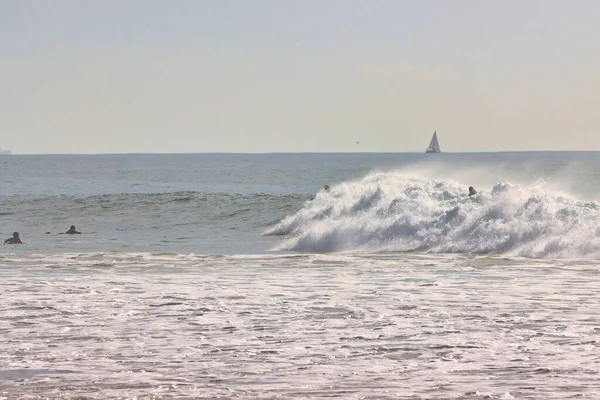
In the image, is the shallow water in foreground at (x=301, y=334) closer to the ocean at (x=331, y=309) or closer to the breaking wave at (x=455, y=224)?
the ocean at (x=331, y=309)

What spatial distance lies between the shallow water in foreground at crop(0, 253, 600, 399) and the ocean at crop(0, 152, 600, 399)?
35mm

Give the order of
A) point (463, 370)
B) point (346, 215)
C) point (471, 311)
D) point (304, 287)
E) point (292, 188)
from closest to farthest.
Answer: point (463, 370) → point (471, 311) → point (304, 287) → point (346, 215) → point (292, 188)

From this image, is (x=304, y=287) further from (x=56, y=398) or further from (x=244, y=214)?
(x=244, y=214)

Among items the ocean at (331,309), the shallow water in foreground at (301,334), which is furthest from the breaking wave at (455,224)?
the shallow water in foreground at (301,334)

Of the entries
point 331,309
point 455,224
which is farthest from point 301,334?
point 455,224

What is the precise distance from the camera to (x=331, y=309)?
1364cm

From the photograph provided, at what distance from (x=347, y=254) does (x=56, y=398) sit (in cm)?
1635

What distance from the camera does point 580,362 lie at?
9961mm

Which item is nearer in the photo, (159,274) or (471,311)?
(471,311)

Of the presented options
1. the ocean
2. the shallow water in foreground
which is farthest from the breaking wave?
the shallow water in foreground

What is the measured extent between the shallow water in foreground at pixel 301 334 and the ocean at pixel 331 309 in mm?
35

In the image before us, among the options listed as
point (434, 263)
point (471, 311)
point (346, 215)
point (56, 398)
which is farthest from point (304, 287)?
point (346, 215)

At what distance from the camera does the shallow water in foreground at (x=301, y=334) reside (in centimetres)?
916

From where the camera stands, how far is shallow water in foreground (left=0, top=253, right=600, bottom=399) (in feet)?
30.0
